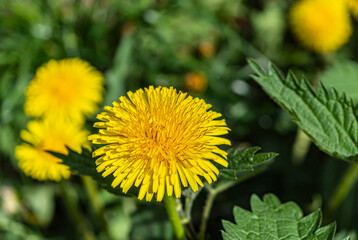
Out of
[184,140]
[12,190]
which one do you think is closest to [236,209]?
[184,140]

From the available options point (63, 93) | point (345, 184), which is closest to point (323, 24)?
point (345, 184)

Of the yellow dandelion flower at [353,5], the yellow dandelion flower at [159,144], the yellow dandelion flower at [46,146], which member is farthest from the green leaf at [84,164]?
the yellow dandelion flower at [353,5]

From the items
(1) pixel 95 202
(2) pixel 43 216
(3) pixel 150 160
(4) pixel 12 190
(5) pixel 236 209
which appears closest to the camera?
(3) pixel 150 160

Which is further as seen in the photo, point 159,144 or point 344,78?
point 344,78

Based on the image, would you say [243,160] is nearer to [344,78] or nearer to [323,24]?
[344,78]

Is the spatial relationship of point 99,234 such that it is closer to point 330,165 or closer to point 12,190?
point 12,190

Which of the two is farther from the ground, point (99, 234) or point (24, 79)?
point (24, 79)
